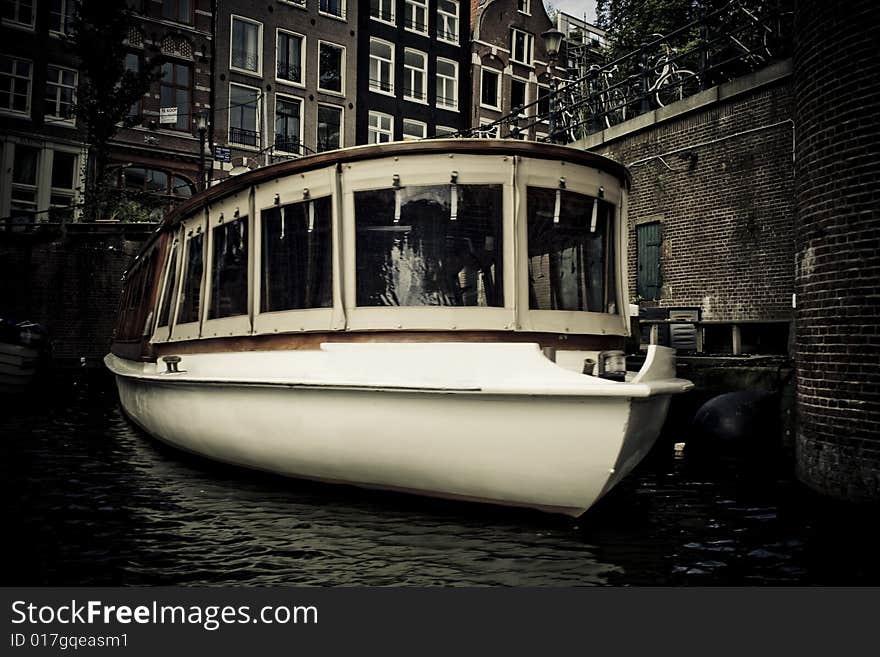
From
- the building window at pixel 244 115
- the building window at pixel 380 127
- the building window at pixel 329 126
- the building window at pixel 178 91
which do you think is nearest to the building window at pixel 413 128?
the building window at pixel 380 127

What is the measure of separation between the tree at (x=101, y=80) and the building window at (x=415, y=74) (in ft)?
37.0

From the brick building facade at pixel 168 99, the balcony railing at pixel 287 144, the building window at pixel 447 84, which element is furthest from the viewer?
the building window at pixel 447 84

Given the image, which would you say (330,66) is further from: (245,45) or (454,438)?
(454,438)

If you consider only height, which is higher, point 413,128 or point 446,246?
point 413,128

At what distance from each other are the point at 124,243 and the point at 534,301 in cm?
1975

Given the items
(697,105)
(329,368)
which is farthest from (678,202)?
(329,368)

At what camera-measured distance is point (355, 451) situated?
16.9ft

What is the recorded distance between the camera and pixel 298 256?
5.84 metres

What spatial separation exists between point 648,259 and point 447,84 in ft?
68.4

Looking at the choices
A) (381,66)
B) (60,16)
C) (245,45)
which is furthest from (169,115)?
(381,66)

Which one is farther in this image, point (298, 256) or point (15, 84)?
point (15, 84)

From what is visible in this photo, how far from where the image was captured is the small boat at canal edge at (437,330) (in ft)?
14.9

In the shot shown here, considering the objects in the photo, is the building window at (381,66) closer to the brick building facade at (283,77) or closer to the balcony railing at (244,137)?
the brick building facade at (283,77)

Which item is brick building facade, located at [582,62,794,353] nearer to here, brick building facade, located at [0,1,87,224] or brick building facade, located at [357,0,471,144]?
brick building facade, located at [357,0,471,144]
